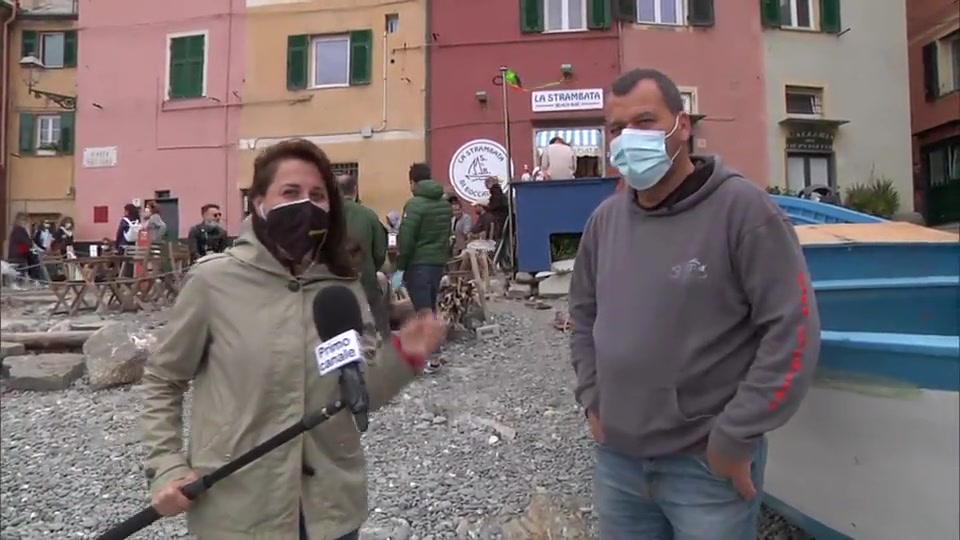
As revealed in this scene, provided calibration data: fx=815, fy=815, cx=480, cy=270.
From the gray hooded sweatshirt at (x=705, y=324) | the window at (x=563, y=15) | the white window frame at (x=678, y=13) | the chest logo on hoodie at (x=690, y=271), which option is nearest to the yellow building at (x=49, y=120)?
the gray hooded sweatshirt at (x=705, y=324)

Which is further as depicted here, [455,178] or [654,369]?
[455,178]

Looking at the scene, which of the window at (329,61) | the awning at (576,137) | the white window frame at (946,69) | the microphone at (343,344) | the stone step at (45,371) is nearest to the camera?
the microphone at (343,344)

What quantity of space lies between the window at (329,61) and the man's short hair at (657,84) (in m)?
19.7

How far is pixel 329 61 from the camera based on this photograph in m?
21.3

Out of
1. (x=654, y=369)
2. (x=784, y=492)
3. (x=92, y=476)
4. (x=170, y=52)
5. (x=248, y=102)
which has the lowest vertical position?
(x=92, y=476)

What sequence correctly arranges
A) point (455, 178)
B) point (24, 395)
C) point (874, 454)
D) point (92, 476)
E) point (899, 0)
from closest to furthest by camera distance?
point (874, 454) < point (92, 476) < point (24, 395) < point (455, 178) < point (899, 0)

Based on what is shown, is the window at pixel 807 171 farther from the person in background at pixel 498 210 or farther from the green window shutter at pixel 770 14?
the person in background at pixel 498 210

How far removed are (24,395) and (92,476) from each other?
232cm

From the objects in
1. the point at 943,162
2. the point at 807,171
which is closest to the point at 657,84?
the point at 807,171

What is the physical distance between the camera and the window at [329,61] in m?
21.1

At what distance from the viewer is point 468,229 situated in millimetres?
14250

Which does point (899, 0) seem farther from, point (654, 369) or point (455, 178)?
point (654, 369)

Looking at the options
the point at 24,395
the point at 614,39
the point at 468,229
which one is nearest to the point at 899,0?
the point at 614,39

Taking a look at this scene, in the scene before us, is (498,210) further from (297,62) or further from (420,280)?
(297,62)
